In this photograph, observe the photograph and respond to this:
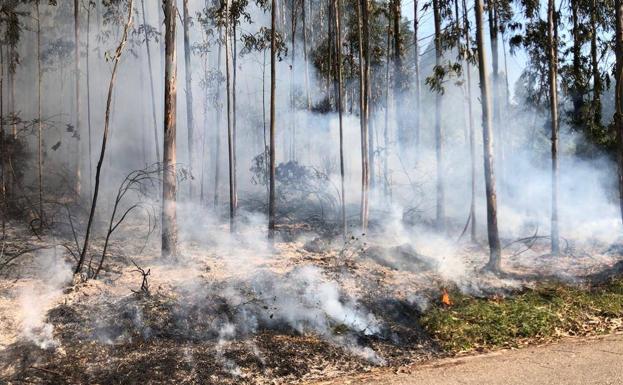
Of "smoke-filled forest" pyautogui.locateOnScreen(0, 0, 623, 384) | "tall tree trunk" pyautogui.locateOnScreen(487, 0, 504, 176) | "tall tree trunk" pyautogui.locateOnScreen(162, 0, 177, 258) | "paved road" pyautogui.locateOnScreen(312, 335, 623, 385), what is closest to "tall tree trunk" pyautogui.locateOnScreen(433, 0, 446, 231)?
"smoke-filled forest" pyautogui.locateOnScreen(0, 0, 623, 384)

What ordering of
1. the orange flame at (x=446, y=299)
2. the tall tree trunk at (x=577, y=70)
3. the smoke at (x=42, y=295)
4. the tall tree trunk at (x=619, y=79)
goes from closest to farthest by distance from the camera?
the smoke at (x=42, y=295) → the orange flame at (x=446, y=299) → the tall tree trunk at (x=619, y=79) → the tall tree trunk at (x=577, y=70)

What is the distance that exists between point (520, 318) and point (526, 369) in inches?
72.7

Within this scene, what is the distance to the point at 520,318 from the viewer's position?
23.5 feet

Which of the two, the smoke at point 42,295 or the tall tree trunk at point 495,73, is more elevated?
the tall tree trunk at point 495,73

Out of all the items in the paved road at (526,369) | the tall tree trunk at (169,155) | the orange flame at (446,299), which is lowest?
the paved road at (526,369)

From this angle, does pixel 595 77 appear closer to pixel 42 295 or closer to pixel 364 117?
pixel 364 117

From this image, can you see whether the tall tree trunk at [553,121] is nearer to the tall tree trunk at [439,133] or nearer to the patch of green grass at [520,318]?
the tall tree trunk at [439,133]

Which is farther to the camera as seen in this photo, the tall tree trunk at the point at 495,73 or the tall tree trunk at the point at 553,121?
the tall tree trunk at the point at 495,73

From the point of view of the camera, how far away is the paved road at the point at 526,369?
16.9ft

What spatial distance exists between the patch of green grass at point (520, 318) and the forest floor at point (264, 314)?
0.09ft

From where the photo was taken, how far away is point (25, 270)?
27.0 feet

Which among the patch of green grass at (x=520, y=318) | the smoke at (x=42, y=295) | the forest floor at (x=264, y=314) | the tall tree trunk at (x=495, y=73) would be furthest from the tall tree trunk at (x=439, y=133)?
the smoke at (x=42, y=295)

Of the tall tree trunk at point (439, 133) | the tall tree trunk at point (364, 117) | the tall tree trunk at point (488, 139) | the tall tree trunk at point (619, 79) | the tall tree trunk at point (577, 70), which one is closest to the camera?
the tall tree trunk at point (488, 139)

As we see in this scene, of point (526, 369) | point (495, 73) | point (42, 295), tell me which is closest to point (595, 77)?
point (495, 73)
